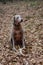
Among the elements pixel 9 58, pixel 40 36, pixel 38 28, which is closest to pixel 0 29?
pixel 38 28

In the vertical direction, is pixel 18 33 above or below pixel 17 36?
above

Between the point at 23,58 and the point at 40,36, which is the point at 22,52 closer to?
the point at 23,58

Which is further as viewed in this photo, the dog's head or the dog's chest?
the dog's chest

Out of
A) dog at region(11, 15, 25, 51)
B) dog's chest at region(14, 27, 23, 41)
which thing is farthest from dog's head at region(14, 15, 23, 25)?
dog's chest at region(14, 27, 23, 41)

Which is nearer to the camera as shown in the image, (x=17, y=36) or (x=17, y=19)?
(x=17, y=19)

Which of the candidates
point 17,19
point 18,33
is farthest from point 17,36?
point 17,19

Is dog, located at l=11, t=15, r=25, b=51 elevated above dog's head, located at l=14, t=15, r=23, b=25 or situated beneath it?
situated beneath

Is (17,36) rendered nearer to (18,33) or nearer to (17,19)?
(18,33)

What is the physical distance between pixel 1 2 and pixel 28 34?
453 inches

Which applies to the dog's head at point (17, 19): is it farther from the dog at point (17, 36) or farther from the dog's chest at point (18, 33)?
the dog's chest at point (18, 33)

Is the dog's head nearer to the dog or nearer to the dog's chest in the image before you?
the dog

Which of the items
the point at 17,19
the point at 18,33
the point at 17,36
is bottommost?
the point at 17,36

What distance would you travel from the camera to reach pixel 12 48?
644 centimetres

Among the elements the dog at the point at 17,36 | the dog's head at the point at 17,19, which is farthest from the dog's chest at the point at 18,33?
the dog's head at the point at 17,19
